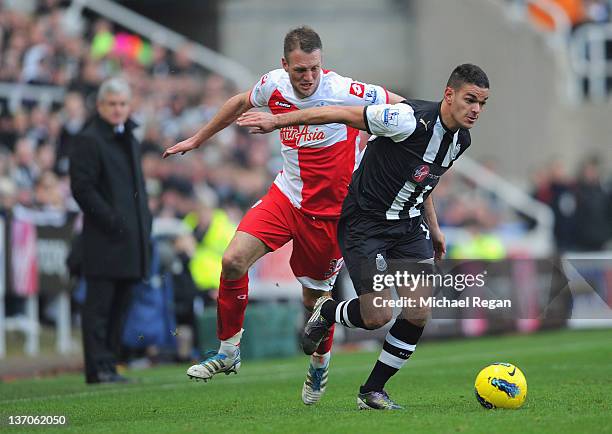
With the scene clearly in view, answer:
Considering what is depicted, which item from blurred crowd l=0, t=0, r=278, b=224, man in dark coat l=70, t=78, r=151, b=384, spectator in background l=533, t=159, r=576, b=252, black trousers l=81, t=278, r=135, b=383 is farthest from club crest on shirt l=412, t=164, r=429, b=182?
spectator in background l=533, t=159, r=576, b=252

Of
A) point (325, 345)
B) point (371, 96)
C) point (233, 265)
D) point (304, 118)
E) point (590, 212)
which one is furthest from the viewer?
point (590, 212)

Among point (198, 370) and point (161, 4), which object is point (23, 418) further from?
point (161, 4)

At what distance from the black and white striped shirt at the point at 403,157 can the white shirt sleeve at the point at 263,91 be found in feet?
3.09

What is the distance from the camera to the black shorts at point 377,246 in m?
8.62

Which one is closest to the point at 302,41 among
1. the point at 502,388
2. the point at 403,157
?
the point at 403,157

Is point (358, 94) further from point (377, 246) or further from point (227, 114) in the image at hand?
point (377, 246)

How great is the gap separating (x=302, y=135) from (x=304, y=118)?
3.85ft

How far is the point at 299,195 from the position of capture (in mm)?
9367

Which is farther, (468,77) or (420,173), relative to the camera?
(420,173)

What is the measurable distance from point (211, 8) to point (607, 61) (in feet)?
27.6

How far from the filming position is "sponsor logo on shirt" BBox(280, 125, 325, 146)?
9289mm

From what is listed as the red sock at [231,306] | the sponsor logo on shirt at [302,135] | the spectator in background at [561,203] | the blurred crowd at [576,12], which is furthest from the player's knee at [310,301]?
the blurred crowd at [576,12]

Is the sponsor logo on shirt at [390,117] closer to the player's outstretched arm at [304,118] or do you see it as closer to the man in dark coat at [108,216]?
the player's outstretched arm at [304,118]

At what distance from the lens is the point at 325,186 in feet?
30.7
